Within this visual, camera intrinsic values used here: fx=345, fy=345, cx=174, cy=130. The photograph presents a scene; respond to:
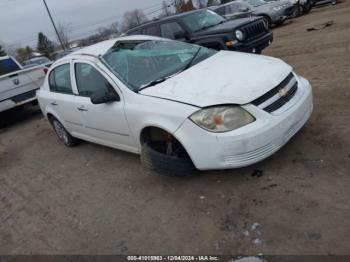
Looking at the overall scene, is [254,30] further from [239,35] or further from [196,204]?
[196,204]

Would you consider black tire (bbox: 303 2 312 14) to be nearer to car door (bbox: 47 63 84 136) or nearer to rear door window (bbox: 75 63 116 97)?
car door (bbox: 47 63 84 136)

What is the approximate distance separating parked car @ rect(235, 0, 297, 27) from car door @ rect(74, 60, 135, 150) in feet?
44.5

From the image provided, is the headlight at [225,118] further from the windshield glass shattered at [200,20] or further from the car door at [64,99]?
the windshield glass shattered at [200,20]

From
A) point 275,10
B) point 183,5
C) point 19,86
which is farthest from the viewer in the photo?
point 183,5

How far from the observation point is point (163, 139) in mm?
4047

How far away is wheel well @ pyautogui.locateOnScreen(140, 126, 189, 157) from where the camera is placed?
3.88 metres

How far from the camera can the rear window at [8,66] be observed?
938cm

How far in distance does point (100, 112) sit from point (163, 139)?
100 centimetres

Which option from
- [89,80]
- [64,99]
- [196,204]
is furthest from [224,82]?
[64,99]

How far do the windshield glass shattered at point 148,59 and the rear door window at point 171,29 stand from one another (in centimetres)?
380

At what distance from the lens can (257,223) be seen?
122 inches

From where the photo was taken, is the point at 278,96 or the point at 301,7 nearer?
the point at 278,96

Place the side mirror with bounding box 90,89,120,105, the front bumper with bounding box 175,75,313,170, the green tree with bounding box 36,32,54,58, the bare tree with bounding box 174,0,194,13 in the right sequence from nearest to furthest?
the front bumper with bounding box 175,75,313,170 → the side mirror with bounding box 90,89,120,105 → the bare tree with bounding box 174,0,194,13 → the green tree with bounding box 36,32,54,58

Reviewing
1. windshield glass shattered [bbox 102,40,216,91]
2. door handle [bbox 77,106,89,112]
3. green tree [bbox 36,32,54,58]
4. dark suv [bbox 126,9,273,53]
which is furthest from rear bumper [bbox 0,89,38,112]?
green tree [bbox 36,32,54,58]
